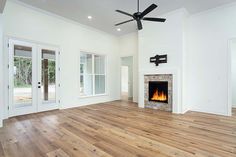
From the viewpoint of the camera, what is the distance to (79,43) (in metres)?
6.16

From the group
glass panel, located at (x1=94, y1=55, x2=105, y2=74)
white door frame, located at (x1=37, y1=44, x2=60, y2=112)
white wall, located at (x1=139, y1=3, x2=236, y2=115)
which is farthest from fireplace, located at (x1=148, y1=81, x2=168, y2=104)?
white door frame, located at (x1=37, y1=44, x2=60, y2=112)

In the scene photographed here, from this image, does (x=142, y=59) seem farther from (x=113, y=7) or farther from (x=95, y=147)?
(x=95, y=147)

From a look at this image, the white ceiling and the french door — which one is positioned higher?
the white ceiling

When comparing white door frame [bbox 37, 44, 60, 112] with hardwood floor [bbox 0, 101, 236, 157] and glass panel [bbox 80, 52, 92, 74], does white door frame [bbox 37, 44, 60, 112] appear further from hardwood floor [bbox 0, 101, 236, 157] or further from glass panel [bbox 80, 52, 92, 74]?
glass panel [bbox 80, 52, 92, 74]

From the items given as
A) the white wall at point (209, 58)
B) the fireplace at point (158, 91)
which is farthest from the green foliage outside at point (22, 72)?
the white wall at point (209, 58)

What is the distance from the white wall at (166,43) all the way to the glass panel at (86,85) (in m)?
2.55

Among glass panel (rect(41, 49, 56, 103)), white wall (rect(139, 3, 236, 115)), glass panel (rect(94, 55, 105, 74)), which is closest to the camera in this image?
white wall (rect(139, 3, 236, 115))

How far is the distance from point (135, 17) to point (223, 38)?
338 centimetres

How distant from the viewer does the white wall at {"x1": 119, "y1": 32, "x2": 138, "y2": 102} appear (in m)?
7.11

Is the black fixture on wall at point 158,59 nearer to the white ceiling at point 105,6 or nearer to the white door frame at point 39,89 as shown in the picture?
the white ceiling at point 105,6

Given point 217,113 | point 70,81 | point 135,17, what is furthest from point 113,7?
point 217,113

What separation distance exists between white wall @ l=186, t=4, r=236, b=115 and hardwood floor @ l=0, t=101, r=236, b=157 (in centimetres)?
91

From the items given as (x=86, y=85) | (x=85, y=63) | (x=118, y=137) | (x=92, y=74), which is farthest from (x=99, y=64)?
(x=118, y=137)

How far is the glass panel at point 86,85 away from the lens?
641cm
